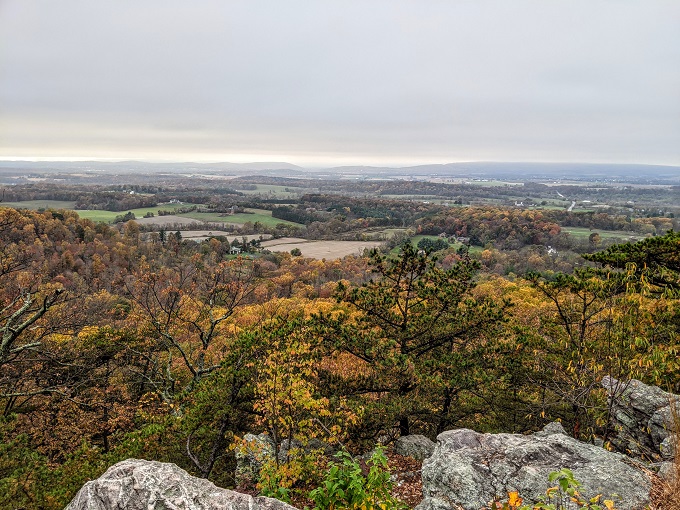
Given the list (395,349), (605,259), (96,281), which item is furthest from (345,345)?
(96,281)

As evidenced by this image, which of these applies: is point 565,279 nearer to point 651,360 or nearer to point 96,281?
point 651,360

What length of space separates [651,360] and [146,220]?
139 metres

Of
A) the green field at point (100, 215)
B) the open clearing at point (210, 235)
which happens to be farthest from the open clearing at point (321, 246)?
the green field at point (100, 215)

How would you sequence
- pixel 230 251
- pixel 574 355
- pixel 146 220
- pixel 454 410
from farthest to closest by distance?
pixel 146 220, pixel 230 251, pixel 454 410, pixel 574 355

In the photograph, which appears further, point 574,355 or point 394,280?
point 394,280

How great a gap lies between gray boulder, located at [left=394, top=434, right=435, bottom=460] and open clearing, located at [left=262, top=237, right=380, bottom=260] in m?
76.5

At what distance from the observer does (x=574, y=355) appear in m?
11.8

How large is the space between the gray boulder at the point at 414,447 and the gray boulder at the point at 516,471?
464 cm

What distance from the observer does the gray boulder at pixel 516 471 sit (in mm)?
6605

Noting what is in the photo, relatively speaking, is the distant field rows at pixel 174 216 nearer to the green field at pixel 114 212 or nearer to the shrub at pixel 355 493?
the green field at pixel 114 212

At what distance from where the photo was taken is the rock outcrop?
30.5 ft

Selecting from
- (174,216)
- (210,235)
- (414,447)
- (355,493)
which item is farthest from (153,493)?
(174,216)

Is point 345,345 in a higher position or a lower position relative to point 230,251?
higher

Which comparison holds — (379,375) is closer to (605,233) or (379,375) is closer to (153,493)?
(153,493)
